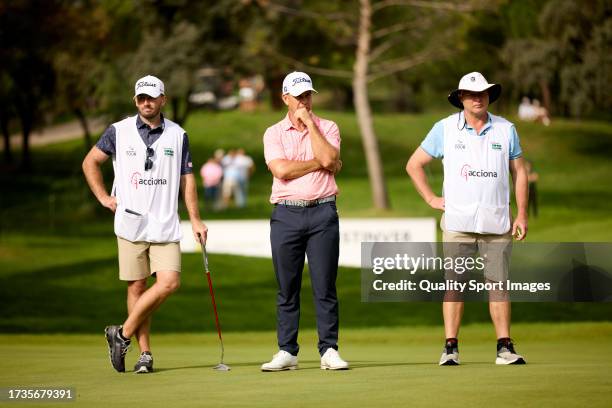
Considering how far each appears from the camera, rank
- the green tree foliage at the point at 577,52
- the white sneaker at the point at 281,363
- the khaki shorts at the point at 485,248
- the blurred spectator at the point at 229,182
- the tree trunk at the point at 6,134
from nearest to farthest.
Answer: the white sneaker at the point at 281,363, the khaki shorts at the point at 485,248, the blurred spectator at the point at 229,182, the green tree foliage at the point at 577,52, the tree trunk at the point at 6,134

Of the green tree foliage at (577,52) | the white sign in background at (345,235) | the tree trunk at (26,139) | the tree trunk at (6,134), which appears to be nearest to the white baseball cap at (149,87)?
the white sign in background at (345,235)

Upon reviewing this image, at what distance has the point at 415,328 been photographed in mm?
19703

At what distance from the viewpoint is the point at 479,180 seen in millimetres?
10227

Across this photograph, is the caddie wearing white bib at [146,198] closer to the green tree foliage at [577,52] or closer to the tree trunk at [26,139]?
the green tree foliage at [577,52]

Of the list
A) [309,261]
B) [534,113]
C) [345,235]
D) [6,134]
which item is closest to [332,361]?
[309,261]

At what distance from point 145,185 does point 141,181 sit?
41 mm

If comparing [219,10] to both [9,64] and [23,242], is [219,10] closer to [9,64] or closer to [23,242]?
[9,64]

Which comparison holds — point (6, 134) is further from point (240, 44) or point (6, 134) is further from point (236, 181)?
point (236, 181)

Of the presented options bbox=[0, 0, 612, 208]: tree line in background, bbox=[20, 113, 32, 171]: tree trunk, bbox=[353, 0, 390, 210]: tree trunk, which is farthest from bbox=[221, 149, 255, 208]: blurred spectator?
bbox=[20, 113, 32, 171]: tree trunk

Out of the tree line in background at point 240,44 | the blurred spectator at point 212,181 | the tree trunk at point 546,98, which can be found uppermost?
the tree trunk at point 546,98

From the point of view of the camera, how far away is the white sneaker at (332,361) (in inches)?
391

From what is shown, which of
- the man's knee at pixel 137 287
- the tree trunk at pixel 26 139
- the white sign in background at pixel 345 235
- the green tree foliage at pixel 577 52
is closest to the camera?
the man's knee at pixel 137 287

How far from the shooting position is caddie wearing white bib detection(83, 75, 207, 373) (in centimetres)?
1015

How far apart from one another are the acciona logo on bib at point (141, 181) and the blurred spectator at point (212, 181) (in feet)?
114
